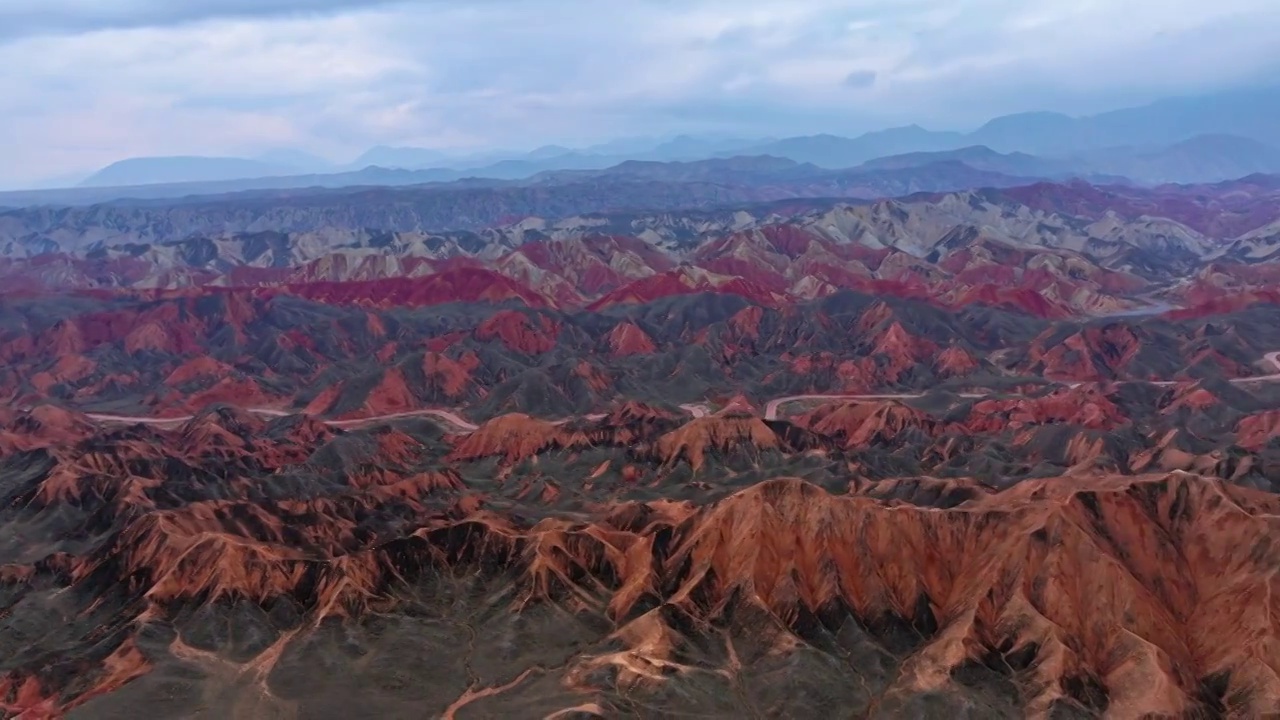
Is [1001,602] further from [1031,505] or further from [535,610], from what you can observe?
[535,610]

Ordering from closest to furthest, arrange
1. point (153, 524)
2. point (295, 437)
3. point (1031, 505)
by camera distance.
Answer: point (1031, 505), point (153, 524), point (295, 437)

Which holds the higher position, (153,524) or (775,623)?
(153,524)

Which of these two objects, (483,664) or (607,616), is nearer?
(483,664)

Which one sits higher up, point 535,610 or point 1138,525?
point 1138,525

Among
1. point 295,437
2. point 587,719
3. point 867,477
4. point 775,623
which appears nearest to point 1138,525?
→ point 775,623

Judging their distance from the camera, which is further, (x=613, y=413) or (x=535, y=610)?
(x=613, y=413)

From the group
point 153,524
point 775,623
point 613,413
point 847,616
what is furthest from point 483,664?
point 613,413

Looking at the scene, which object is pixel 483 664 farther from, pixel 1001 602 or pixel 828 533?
pixel 1001 602

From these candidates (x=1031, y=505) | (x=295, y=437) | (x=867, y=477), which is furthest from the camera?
(x=295, y=437)

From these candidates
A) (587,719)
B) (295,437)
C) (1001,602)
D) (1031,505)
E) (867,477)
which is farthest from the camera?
(295,437)
